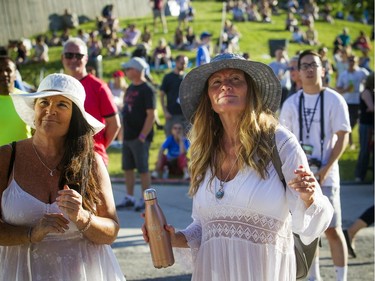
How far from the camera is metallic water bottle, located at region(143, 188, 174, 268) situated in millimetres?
4008

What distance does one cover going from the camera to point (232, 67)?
425cm

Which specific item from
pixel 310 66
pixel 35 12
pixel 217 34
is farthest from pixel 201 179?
pixel 35 12

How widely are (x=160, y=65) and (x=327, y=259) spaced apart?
22.5 metres

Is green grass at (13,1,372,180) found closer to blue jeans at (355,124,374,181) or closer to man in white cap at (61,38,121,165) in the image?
blue jeans at (355,124,374,181)

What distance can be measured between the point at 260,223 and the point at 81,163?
978 millimetres

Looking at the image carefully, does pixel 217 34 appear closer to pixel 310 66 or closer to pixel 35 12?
pixel 35 12

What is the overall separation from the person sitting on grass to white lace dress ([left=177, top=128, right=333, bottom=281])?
10.1 metres

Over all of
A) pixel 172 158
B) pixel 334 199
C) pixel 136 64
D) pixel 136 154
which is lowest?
pixel 172 158

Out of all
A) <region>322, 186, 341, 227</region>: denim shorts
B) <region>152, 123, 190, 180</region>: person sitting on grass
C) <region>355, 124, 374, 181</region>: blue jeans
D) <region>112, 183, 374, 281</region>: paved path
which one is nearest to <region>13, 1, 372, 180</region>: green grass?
<region>152, 123, 190, 180</region>: person sitting on grass

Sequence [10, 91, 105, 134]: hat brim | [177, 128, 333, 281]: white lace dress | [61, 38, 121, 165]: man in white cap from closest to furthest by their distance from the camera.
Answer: [177, 128, 333, 281]: white lace dress, [10, 91, 105, 134]: hat brim, [61, 38, 121, 165]: man in white cap

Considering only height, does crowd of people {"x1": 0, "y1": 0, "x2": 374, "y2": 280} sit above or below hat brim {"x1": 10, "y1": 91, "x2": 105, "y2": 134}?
below

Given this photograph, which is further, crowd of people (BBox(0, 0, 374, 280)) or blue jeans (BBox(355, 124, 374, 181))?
blue jeans (BBox(355, 124, 374, 181))

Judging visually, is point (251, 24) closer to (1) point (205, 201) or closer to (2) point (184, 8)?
(2) point (184, 8)

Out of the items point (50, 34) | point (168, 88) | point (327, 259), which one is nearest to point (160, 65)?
point (50, 34)
